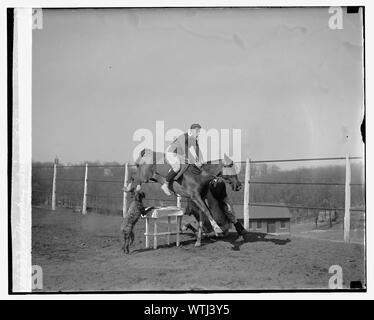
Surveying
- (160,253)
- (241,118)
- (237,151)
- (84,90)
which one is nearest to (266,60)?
(241,118)

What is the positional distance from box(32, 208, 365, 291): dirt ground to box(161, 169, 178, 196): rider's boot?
50cm

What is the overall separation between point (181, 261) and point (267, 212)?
1153 mm

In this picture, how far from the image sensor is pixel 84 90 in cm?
608

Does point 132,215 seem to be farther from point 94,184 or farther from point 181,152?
point 181,152

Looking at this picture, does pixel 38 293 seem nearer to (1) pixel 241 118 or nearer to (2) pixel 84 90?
(2) pixel 84 90

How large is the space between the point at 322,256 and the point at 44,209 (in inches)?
127

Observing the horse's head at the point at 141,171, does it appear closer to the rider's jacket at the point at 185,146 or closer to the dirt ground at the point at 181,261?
the rider's jacket at the point at 185,146

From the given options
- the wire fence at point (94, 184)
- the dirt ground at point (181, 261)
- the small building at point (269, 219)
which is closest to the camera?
the dirt ground at point (181, 261)

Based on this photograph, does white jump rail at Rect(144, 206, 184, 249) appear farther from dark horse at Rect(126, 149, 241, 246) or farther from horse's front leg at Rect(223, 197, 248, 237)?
horse's front leg at Rect(223, 197, 248, 237)

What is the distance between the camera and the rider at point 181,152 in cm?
611

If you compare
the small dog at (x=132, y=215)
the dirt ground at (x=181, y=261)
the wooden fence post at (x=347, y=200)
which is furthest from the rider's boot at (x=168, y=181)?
the wooden fence post at (x=347, y=200)

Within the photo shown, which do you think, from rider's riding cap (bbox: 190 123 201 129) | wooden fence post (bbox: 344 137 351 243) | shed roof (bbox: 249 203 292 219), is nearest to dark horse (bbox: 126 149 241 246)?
shed roof (bbox: 249 203 292 219)

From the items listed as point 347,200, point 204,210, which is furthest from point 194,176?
point 347,200

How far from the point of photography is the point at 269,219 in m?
6.21
